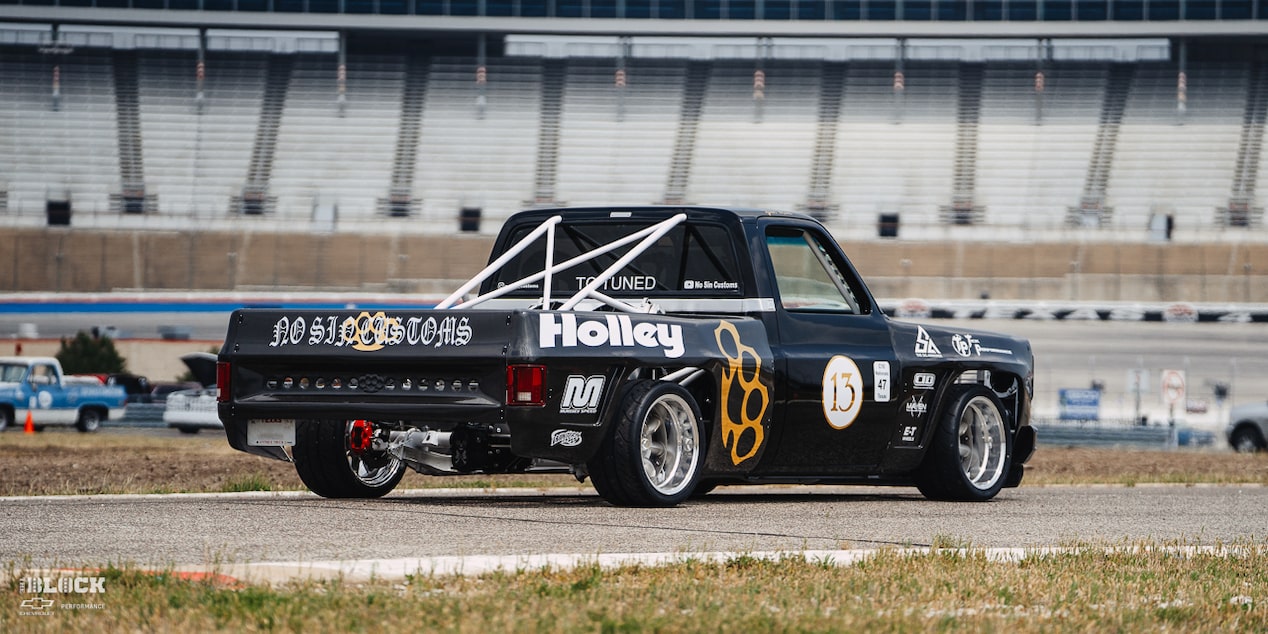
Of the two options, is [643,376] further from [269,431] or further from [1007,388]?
[1007,388]

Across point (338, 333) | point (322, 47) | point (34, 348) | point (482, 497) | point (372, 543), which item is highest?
point (322, 47)

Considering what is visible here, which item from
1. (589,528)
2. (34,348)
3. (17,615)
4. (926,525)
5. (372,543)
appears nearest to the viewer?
(17,615)

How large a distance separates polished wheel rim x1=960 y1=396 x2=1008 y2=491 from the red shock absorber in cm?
421

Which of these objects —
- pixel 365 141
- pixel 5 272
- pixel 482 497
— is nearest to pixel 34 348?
pixel 5 272

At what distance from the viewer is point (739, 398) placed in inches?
379

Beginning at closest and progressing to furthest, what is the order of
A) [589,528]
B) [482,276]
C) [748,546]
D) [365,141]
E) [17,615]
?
[17,615], [748,546], [589,528], [482,276], [365,141]

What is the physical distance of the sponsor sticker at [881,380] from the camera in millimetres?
10595

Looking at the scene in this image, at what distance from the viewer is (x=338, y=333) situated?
9.03 m

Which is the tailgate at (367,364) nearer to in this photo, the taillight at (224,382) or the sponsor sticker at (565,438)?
the taillight at (224,382)

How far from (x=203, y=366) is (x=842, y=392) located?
32.1m

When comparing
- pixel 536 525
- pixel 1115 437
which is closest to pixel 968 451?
pixel 536 525

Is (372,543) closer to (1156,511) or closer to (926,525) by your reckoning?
(926,525)

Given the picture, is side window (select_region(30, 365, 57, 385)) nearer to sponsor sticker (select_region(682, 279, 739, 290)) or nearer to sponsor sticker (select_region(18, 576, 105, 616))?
sponsor sticker (select_region(682, 279, 739, 290))

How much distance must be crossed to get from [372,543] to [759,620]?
2537 mm
